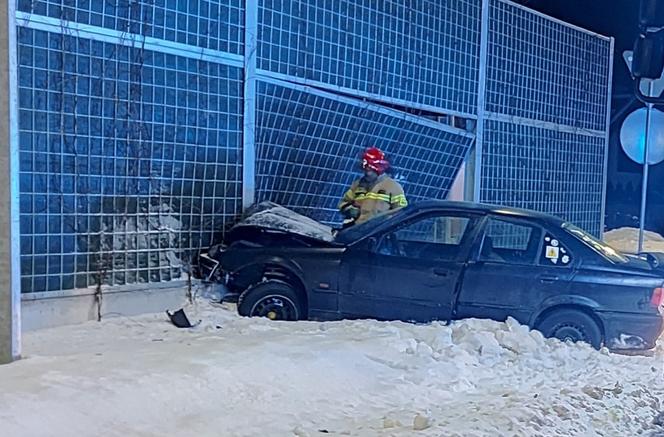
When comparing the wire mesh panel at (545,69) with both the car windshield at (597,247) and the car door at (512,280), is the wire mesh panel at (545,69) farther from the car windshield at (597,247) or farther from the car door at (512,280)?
the car door at (512,280)

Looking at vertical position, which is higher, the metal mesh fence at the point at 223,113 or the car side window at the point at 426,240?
the metal mesh fence at the point at 223,113

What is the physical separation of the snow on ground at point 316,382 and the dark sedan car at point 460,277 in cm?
29

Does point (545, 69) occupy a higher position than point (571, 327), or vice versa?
point (545, 69)

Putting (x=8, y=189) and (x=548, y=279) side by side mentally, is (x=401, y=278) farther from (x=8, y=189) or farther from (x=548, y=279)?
(x=8, y=189)

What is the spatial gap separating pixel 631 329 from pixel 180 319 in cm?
439

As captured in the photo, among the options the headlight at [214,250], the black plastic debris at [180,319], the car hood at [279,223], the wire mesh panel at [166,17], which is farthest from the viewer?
the headlight at [214,250]

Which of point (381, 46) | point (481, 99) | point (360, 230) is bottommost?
point (360, 230)

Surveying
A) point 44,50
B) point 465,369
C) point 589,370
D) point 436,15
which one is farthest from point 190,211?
point 436,15

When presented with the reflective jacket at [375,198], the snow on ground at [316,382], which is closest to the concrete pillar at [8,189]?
the snow on ground at [316,382]

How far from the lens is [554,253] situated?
24.5 ft

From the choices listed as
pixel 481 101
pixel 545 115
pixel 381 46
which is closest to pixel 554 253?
pixel 381 46

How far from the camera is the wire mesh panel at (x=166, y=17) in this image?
6.63 m

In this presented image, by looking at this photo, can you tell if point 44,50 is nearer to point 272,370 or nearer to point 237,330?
point 237,330

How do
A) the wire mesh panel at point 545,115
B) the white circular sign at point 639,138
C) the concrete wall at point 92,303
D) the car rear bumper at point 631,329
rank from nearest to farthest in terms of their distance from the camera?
1. the concrete wall at point 92,303
2. the car rear bumper at point 631,329
3. the wire mesh panel at point 545,115
4. the white circular sign at point 639,138
